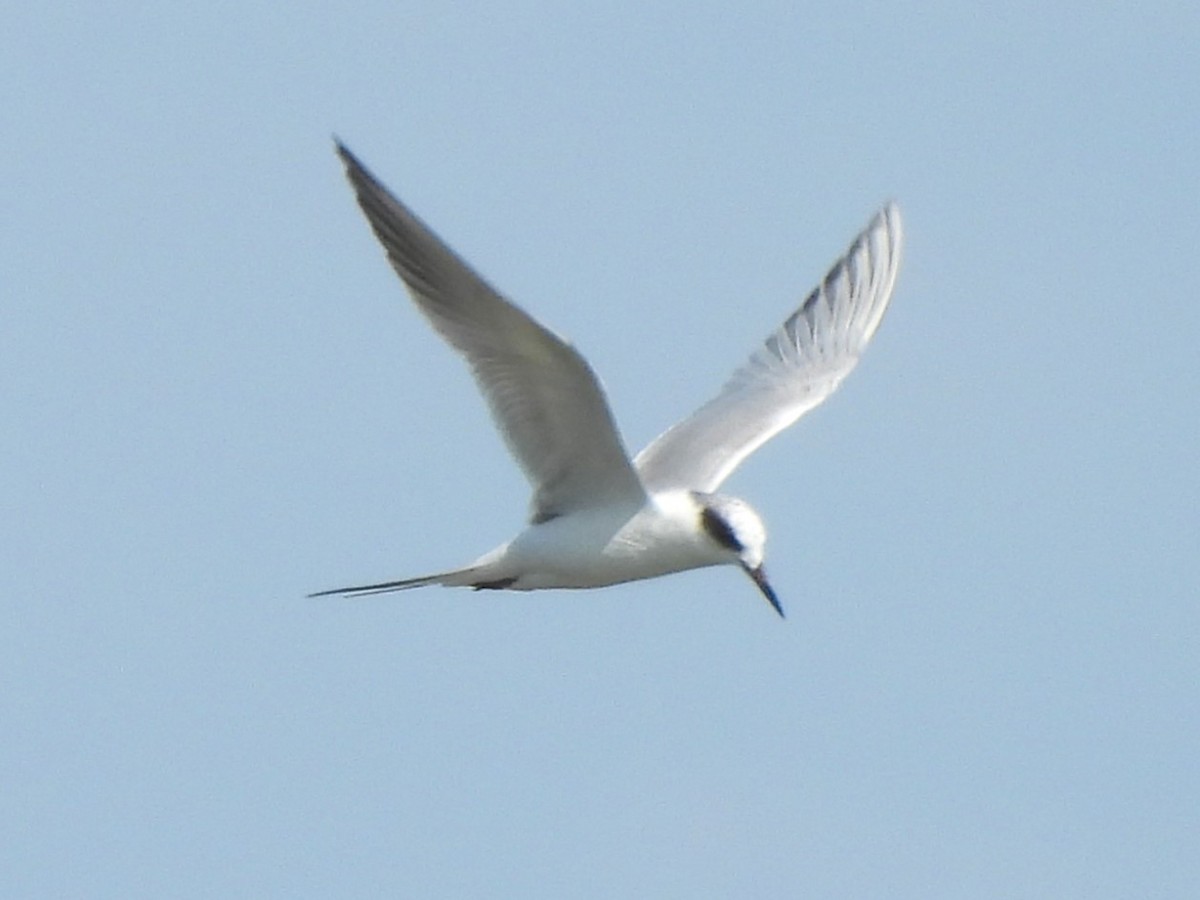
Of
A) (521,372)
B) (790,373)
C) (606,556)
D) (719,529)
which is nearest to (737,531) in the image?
(719,529)

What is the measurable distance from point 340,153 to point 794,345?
15.0ft

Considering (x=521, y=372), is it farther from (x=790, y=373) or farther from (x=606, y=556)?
(x=790, y=373)

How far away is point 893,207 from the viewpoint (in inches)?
648

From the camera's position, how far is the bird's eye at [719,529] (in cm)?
1265

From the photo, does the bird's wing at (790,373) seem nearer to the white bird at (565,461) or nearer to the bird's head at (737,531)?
the white bird at (565,461)

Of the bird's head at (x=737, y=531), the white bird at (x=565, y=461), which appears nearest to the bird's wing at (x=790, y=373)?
the white bird at (x=565, y=461)

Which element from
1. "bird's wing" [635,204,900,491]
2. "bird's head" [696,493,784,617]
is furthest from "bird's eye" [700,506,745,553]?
"bird's wing" [635,204,900,491]


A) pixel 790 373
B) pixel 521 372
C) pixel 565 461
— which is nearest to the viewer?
pixel 521 372

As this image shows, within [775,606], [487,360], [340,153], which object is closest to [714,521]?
[775,606]

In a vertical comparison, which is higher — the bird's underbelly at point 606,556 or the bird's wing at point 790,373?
the bird's wing at point 790,373

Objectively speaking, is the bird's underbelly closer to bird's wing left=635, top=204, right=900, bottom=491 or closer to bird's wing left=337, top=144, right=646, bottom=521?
bird's wing left=337, top=144, right=646, bottom=521

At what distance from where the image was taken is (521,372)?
12.2 m

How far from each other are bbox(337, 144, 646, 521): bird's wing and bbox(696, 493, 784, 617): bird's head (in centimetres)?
34

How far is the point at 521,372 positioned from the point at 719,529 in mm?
1272
